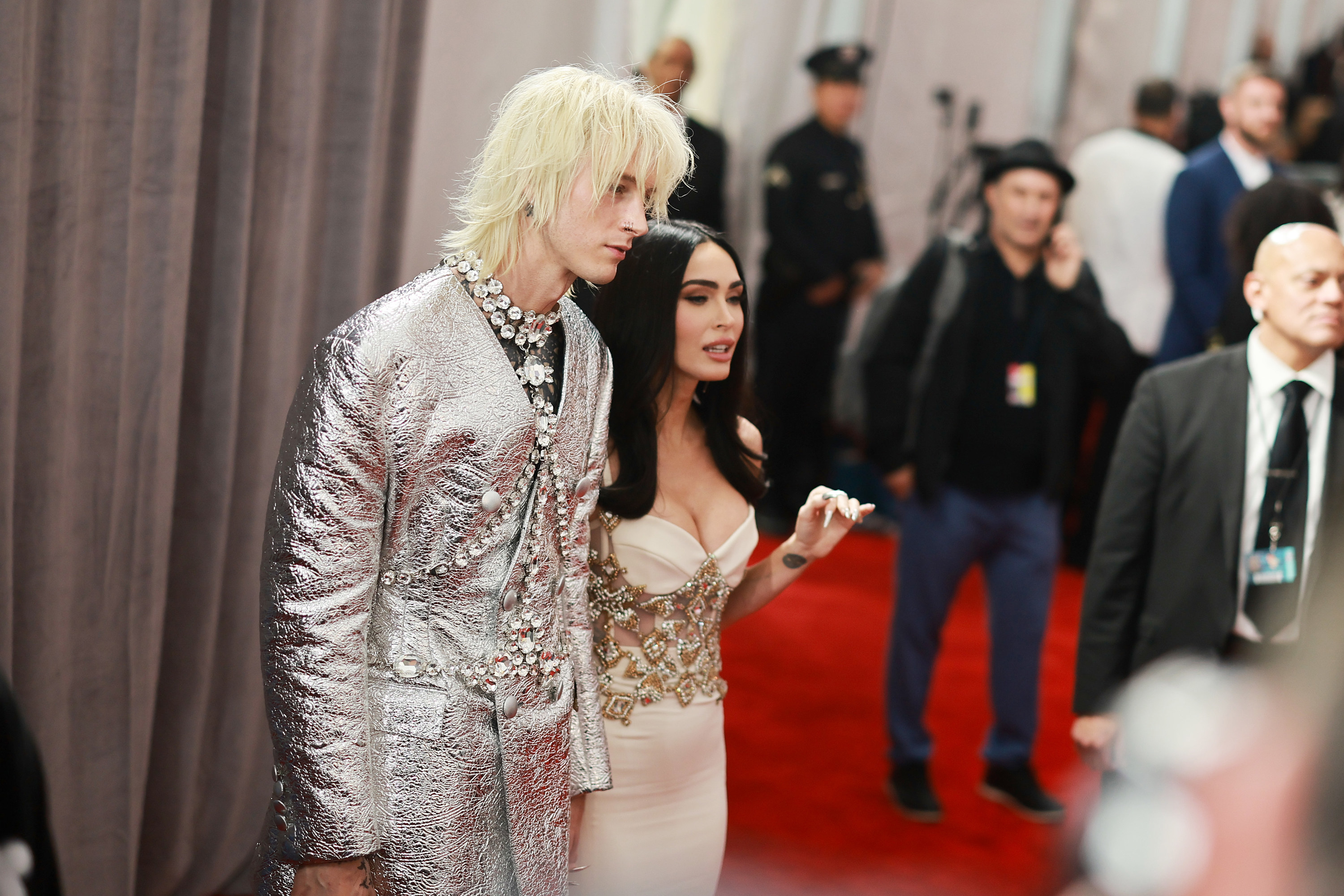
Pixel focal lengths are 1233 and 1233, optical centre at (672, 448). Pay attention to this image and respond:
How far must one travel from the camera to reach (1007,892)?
320 cm

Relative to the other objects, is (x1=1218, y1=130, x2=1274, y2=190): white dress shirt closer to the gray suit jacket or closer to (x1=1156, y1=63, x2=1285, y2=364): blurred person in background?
(x1=1156, y1=63, x2=1285, y2=364): blurred person in background

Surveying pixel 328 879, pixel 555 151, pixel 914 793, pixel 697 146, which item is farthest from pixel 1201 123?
pixel 328 879

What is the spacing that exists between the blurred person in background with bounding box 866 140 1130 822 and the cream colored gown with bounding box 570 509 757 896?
1695 millimetres

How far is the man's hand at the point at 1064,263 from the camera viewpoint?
3654 mm

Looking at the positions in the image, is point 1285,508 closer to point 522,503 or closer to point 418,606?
point 522,503

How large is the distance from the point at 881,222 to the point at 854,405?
3.35 m

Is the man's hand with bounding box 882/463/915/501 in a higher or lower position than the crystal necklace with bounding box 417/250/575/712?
lower

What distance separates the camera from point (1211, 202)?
4934 mm

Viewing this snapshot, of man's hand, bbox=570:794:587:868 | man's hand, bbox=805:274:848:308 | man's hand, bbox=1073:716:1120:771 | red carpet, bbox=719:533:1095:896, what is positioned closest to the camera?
man's hand, bbox=570:794:587:868

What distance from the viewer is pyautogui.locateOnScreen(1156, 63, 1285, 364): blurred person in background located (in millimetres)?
4902

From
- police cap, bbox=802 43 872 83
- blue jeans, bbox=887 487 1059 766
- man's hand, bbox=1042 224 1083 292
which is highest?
police cap, bbox=802 43 872 83

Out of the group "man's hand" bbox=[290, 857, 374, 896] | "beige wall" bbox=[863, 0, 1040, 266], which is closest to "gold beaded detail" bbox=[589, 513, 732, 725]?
"man's hand" bbox=[290, 857, 374, 896]

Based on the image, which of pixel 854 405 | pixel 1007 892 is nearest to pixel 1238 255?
pixel 854 405

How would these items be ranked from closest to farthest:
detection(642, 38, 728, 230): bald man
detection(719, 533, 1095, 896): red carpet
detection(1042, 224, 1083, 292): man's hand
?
detection(719, 533, 1095, 896): red carpet, detection(1042, 224, 1083, 292): man's hand, detection(642, 38, 728, 230): bald man
